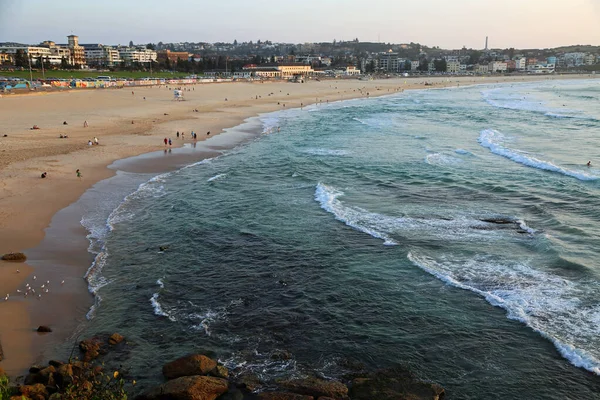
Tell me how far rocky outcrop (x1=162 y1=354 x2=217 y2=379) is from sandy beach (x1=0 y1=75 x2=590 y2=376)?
3183 mm

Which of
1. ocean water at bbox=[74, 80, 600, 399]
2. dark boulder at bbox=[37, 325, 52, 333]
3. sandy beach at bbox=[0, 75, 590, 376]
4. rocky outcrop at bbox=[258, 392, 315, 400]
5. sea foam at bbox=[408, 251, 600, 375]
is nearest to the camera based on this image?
rocky outcrop at bbox=[258, 392, 315, 400]

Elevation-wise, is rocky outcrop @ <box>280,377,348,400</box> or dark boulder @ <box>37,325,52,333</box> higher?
dark boulder @ <box>37,325,52,333</box>

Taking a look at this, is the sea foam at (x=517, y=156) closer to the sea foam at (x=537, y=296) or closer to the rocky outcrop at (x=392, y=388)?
the sea foam at (x=537, y=296)

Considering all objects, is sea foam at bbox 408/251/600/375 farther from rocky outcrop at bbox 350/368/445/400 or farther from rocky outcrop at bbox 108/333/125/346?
rocky outcrop at bbox 108/333/125/346

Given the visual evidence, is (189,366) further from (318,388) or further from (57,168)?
(57,168)

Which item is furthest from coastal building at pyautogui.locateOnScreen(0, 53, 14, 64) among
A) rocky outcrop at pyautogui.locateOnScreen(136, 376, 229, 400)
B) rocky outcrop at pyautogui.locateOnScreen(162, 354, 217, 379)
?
rocky outcrop at pyautogui.locateOnScreen(136, 376, 229, 400)

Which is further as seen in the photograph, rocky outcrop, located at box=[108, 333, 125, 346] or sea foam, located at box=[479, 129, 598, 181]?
sea foam, located at box=[479, 129, 598, 181]

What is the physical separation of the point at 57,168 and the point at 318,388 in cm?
2489

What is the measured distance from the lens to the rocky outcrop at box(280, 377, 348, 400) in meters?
10.5

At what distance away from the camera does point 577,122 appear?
188 ft

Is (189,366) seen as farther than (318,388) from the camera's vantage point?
Yes

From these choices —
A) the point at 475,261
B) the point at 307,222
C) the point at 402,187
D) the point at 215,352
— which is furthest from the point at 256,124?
the point at 215,352

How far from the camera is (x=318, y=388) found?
1062 cm

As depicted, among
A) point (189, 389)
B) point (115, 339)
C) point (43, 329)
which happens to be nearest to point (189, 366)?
point (189, 389)
